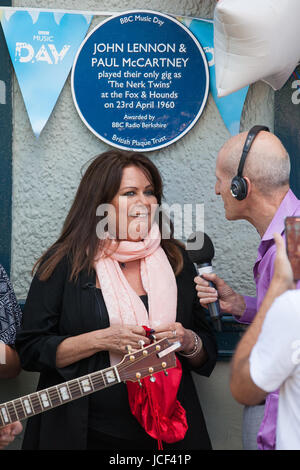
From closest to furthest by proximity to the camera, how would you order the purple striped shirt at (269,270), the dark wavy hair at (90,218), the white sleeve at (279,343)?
the white sleeve at (279,343) → the purple striped shirt at (269,270) → the dark wavy hair at (90,218)

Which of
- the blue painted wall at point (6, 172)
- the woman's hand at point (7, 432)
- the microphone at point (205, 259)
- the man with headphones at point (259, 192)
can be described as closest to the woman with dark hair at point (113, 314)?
the woman's hand at point (7, 432)

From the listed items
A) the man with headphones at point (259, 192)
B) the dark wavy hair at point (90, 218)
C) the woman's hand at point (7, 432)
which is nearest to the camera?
the man with headphones at point (259, 192)

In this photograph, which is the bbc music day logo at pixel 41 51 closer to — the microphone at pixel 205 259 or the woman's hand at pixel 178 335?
the microphone at pixel 205 259

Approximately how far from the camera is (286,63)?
307 cm

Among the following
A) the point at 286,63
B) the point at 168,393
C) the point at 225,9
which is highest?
the point at 225,9

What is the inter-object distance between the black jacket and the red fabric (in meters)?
0.15

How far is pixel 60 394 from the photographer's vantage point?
106 inches

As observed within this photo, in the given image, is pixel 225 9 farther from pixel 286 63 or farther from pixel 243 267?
pixel 243 267

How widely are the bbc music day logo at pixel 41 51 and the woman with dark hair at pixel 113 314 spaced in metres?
0.82

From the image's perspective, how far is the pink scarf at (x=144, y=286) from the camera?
288cm

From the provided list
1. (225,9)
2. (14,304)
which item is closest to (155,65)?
(225,9)

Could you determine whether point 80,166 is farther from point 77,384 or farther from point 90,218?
point 77,384

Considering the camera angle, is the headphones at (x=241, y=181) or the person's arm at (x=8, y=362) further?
the person's arm at (x=8, y=362)

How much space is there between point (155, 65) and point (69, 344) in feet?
5.64
